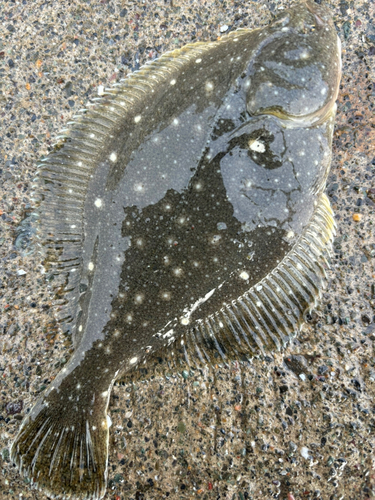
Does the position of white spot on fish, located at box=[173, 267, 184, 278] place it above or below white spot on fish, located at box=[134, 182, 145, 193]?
below

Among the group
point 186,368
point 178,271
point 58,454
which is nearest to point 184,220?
point 178,271

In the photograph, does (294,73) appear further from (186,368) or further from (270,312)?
(186,368)

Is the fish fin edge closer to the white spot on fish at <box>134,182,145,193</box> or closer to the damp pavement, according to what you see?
the damp pavement

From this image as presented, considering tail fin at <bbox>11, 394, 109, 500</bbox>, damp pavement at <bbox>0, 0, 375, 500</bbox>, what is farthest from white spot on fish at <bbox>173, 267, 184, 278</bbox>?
tail fin at <bbox>11, 394, 109, 500</bbox>

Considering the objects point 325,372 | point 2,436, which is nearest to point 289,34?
point 325,372

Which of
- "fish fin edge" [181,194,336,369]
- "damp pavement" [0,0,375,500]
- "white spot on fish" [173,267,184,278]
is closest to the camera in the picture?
"white spot on fish" [173,267,184,278]

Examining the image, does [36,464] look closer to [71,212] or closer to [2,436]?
[2,436]

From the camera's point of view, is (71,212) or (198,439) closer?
(71,212)
